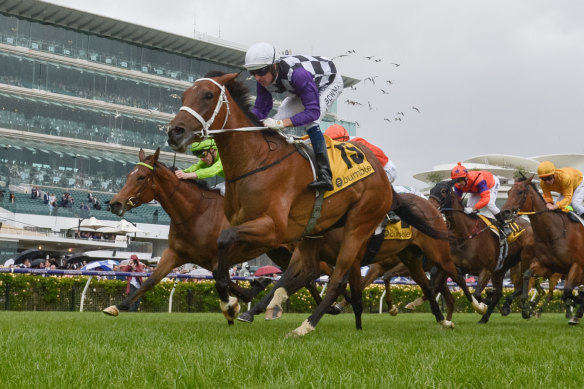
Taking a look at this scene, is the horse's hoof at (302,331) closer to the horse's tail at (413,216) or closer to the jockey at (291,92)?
the jockey at (291,92)

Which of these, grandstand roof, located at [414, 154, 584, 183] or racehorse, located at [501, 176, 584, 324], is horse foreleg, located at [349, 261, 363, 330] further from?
grandstand roof, located at [414, 154, 584, 183]

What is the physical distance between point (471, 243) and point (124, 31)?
3771cm

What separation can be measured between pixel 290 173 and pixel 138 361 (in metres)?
2.23

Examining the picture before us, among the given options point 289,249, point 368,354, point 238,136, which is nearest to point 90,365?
point 368,354

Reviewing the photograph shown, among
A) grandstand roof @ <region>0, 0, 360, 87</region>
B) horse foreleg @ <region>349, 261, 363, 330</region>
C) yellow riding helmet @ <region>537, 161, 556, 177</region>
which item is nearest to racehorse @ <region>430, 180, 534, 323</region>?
yellow riding helmet @ <region>537, 161, 556, 177</region>

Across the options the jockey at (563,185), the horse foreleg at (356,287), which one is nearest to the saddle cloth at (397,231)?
the horse foreleg at (356,287)

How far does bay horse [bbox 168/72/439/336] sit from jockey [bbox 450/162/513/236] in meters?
4.61

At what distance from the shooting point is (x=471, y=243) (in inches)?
385

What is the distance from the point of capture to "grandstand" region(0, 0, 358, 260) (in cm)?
3906

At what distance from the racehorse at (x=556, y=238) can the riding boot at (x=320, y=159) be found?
14.5 feet

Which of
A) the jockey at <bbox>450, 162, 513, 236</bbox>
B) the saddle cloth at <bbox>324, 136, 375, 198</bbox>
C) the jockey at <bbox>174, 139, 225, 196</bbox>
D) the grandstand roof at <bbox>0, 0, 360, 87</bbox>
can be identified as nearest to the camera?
the saddle cloth at <bbox>324, 136, 375, 198</bbox>

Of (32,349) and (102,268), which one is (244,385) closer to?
(32,349)

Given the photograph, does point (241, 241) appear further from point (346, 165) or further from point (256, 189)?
point (346, 165)

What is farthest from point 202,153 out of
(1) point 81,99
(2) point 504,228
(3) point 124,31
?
(3) point 124,31
